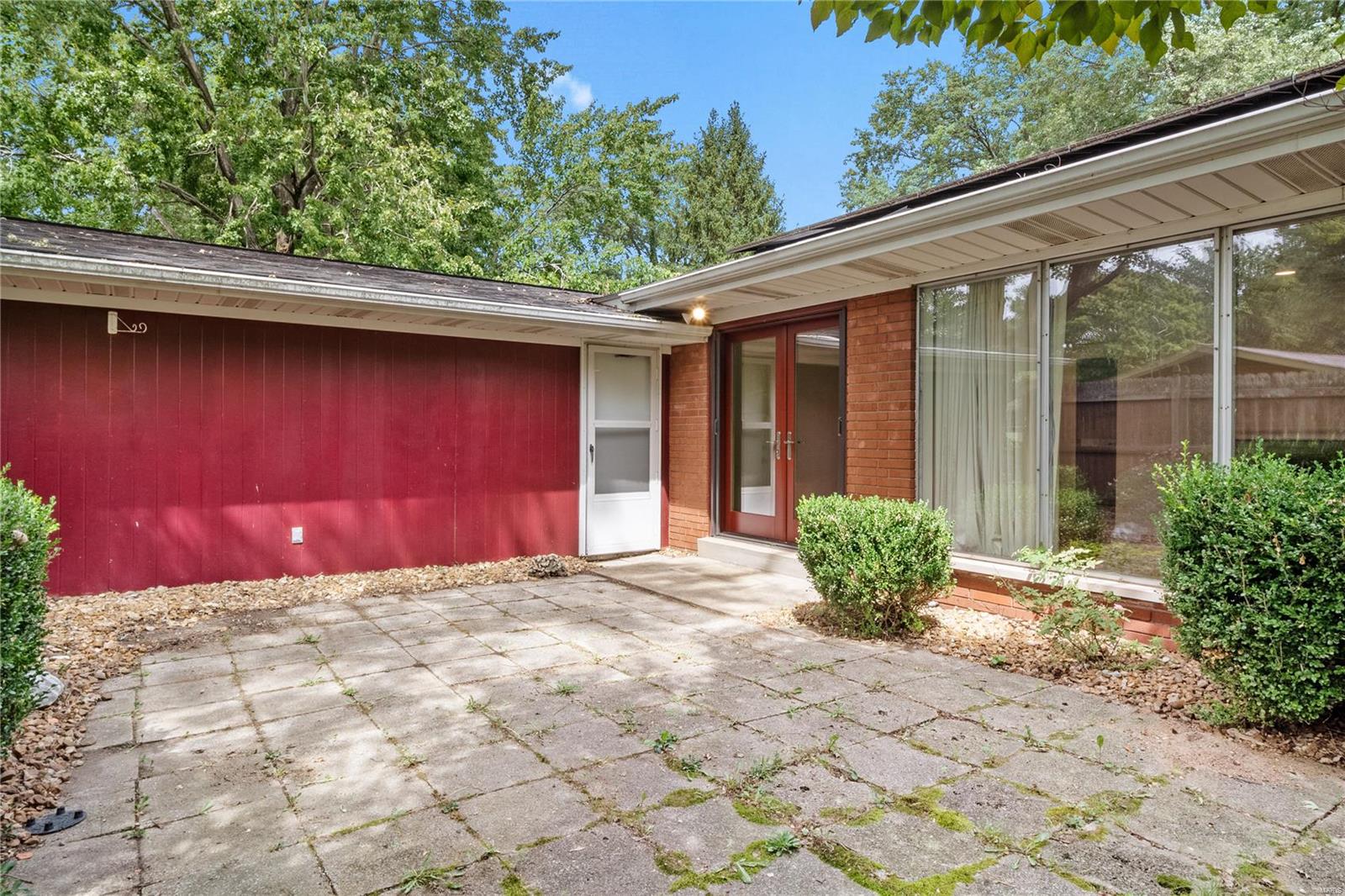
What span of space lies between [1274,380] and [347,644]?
509cm

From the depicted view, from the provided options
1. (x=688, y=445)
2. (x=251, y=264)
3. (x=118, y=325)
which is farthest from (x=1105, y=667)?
(x=118, y=325)

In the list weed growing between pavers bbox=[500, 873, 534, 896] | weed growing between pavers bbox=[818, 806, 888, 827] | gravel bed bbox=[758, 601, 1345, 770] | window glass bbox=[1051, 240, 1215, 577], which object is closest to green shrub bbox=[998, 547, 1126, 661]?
gravel bed bbox=[758, 601, 1345, 770]

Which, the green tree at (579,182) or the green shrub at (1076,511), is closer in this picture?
the green shrub at (1076,511)

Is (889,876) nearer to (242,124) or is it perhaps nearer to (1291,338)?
(1291,338)

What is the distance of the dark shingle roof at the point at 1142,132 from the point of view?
3.04 metres

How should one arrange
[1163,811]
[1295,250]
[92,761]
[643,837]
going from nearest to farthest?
1. [643,837]
2. [1163,811]
3. [92,761]
4. [1295,250]

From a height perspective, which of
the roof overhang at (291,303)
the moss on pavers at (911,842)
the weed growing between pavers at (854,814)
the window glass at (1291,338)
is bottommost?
the weed growing between pavers at (854,814)

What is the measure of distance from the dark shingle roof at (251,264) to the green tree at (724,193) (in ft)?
47.7

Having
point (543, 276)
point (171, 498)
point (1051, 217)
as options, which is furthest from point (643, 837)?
point (543, 276)

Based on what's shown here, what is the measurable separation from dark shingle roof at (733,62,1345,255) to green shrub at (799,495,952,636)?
2.22 meters

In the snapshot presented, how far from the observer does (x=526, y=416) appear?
6617 mm

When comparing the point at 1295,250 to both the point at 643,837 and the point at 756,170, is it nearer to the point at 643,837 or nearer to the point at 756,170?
the point at 643,837

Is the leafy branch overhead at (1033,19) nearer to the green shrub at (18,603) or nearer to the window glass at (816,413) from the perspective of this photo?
the green shrub at (18,603)

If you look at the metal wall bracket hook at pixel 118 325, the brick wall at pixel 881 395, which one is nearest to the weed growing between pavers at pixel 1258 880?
the brick wall at pixel 881 395
